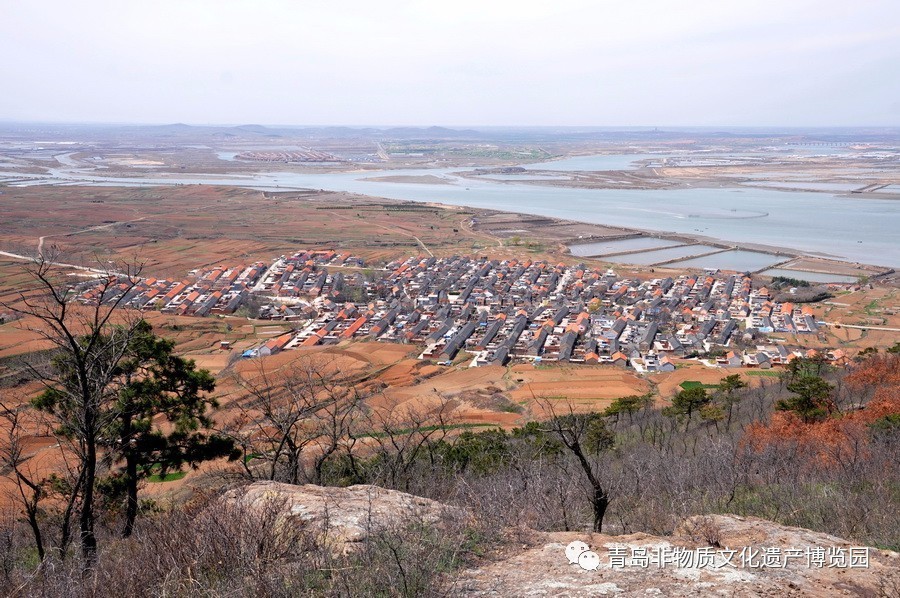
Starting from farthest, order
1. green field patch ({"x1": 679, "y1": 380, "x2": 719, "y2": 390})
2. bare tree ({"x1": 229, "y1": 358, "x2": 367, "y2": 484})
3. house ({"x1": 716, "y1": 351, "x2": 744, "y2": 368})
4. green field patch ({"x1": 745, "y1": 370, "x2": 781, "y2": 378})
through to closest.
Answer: house ({"x1": 716, "y1": 351, "x2": 744, "y2": 368})
green field patch ({"x1": 745, "y1": 370, "x2": 781, "y2": 378})
green field patch ({"x1": 679, "y1": 380, "x2": 719, "y2": 390})
bare tree ({"x1": 229, "y1": 358, "x2": 367, "y2": 484})

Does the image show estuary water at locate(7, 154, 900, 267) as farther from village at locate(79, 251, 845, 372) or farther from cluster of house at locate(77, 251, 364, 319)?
cluster of house at locate(77, 251, 364, 319)

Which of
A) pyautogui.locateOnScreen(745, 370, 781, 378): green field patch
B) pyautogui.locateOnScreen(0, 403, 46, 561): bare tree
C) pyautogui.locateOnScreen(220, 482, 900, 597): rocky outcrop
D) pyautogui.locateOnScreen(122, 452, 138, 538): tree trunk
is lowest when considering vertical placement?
pyautogui.locateOnScreen(745, 370, 781, 378): green field patch

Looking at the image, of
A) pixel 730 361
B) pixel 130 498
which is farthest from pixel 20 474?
pixel 730 361

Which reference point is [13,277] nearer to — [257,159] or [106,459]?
[106,459]

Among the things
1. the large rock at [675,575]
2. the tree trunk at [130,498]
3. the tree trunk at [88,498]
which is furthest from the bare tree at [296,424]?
the large rock at [675,575]

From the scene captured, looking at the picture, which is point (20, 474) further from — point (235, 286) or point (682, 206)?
point (682, 206)

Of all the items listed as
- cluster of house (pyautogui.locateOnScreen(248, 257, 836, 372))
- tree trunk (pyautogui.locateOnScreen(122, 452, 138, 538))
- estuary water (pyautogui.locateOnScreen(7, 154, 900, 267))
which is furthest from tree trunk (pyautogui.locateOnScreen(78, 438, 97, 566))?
estuary water (pyautogui.locateOnScreen(7, 154, 900, 267))

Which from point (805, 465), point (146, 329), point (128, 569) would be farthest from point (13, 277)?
point (805, 465)

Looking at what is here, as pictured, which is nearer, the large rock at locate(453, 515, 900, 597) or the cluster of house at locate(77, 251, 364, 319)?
the large rock at locate(453, 515, 900, 597)
